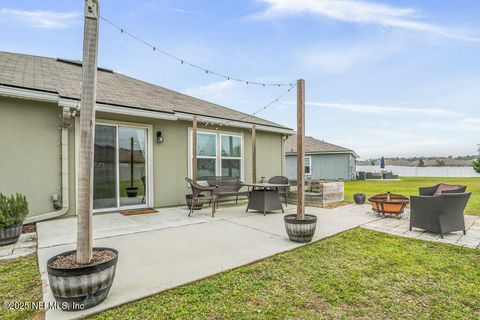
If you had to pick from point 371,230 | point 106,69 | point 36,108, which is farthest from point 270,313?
point 106,69

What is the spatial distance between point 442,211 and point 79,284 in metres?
5.51

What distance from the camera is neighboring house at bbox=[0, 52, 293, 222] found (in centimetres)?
521

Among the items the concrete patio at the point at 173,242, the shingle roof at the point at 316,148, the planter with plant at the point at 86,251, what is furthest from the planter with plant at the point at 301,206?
the shingle roof at the point at 316,148

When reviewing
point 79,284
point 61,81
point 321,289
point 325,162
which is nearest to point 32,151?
point 61,81

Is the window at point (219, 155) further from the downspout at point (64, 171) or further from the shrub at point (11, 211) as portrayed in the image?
the shrub at point (11, 211)

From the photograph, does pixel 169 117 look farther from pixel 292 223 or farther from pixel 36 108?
pixel 292 223

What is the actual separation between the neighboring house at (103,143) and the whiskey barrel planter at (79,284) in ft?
14.1

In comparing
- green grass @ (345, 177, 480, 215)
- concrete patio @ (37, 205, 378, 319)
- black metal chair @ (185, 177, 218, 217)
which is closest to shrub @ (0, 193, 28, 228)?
concrete patio @ (37, 205, 378, 319)

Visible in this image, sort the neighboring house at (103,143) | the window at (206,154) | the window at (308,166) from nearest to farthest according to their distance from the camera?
1. the neighboring house at (103,143)
2. the window at (206,154)
3. the window at (308,166)

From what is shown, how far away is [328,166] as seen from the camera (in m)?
21.0

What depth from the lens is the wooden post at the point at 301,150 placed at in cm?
405

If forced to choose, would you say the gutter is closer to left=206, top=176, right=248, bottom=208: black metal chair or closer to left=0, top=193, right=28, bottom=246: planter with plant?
left=206, top=176, right=248, bottom=208: black metal chair

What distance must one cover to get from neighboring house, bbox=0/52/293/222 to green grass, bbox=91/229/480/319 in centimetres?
471

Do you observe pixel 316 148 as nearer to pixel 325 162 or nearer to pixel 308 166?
pixel 325 162
